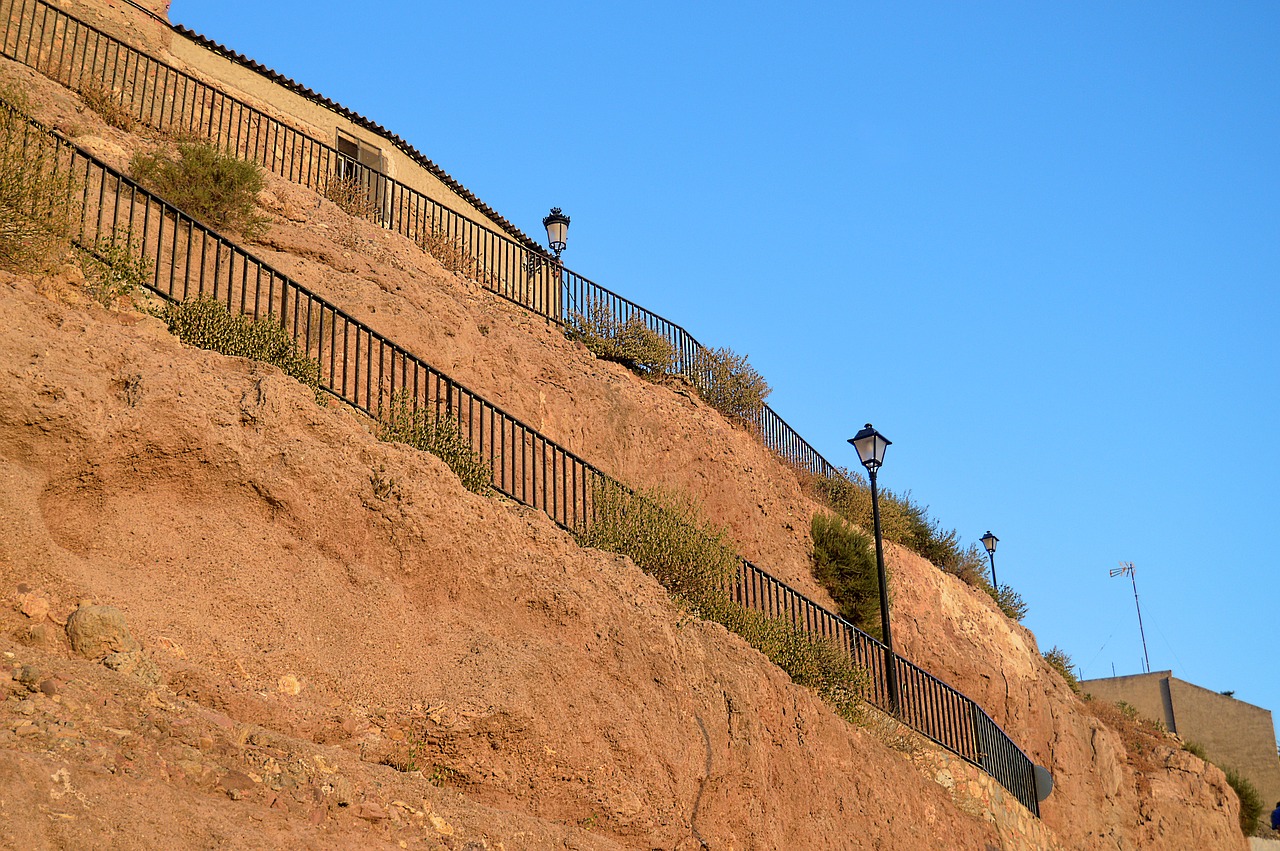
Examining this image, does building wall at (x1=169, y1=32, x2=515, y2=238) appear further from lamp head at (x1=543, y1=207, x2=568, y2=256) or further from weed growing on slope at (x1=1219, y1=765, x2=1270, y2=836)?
weed growing on slope at (x1=1219, y1=765, x2=1270, y2=836)

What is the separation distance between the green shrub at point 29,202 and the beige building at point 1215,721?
3109 centimetres

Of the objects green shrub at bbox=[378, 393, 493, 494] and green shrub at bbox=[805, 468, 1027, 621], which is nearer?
green shrub at bbox=[378, 393, 493, 494]

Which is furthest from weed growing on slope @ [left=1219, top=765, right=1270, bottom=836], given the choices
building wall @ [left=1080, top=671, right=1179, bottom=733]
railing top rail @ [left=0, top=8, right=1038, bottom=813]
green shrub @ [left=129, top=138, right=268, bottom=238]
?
green shrub @ [left=129, top=138, right=268, bottom=238]

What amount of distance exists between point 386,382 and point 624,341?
811cm

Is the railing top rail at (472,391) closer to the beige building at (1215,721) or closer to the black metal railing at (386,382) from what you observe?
the black metal railing at (386,382)

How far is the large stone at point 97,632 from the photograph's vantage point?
22.8ft

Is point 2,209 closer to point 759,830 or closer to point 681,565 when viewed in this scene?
point 681,565

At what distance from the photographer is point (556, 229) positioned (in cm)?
2317

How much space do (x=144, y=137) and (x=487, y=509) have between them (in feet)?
30.5

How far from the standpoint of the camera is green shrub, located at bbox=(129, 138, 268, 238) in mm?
14094

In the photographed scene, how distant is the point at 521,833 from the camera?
7.98 metres

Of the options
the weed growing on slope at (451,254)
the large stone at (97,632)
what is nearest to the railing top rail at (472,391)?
the weed growing on slope at (451,254)

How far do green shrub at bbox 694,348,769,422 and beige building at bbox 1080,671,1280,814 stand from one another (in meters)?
17.8

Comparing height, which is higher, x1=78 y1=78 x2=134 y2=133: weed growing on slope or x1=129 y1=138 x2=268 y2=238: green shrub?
x1=78 y1=78 x2=134 y2=133: weed growing on slope
